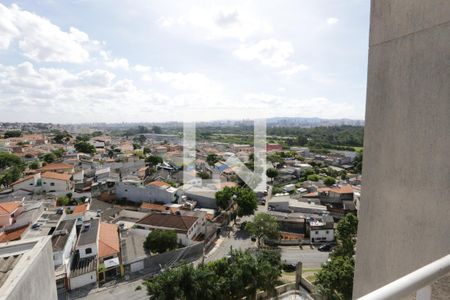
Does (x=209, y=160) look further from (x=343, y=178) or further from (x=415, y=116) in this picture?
(x=415, y=116)

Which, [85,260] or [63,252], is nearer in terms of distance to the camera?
[63,252]

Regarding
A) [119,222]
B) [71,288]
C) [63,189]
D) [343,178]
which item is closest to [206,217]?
[119,222]

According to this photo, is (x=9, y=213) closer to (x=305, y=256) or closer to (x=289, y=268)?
(x=289, y=268)

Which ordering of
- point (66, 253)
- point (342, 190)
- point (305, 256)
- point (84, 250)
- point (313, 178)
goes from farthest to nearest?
point (313, 178)
point (342, 190)
point (305, 256)
point (84, 250)
point (66, 253)

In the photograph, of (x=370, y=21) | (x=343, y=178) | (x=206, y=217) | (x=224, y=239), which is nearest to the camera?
(x=370, y=21)

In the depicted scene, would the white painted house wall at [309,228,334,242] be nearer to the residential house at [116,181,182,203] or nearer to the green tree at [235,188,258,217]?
the green tree at [235,188,258,217]

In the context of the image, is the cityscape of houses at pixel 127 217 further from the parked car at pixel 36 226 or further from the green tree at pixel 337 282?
the green tree at pixel 337 282

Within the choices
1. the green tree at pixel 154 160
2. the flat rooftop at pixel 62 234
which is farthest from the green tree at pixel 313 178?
the flat rooftop at pixel 62 234

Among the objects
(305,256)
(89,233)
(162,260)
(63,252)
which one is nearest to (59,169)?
(89,233)
